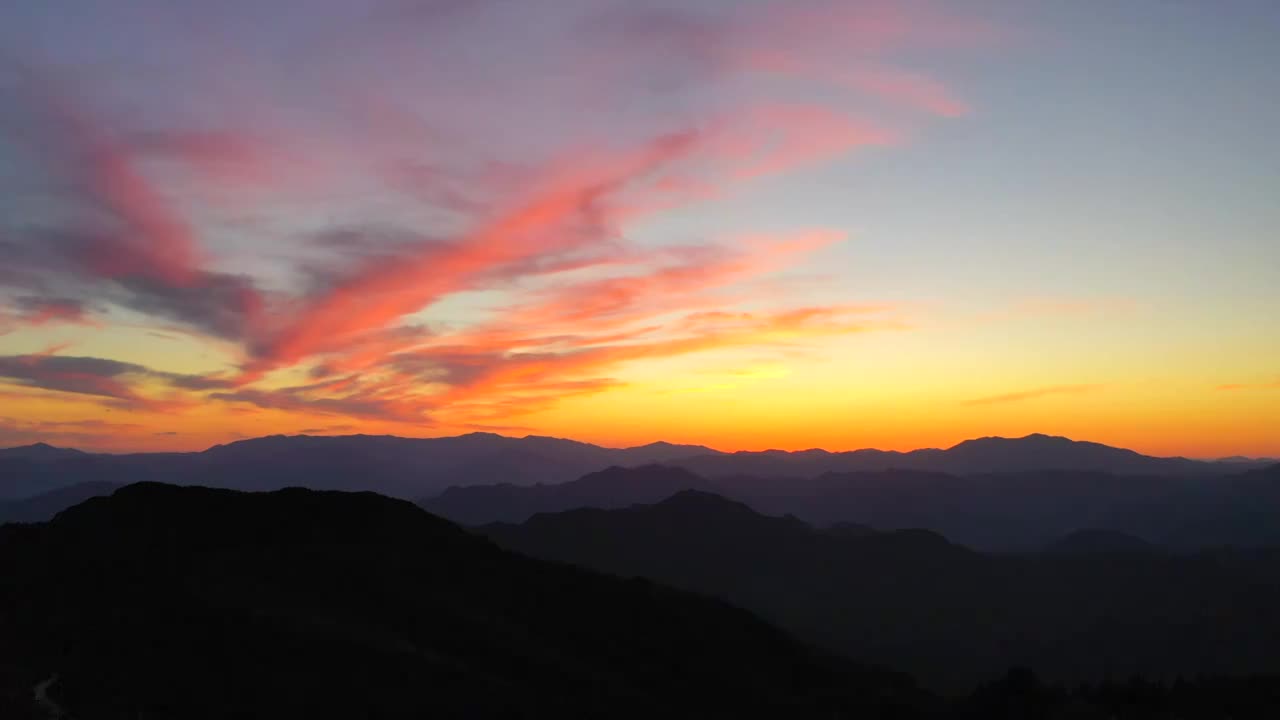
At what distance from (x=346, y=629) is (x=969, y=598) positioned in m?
166

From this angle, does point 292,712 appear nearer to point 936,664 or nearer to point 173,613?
point 173,613

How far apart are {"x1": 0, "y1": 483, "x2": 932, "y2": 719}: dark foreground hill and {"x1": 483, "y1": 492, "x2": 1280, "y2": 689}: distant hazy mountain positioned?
228 ft

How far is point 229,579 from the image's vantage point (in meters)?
65.8

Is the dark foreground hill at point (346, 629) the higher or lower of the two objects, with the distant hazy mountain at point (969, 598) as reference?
A: higher

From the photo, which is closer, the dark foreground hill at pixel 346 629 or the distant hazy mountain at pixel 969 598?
the dark foreground hill at pixel 346 629

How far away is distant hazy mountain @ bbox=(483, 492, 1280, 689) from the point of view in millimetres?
147350

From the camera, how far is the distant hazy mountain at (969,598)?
147 meters

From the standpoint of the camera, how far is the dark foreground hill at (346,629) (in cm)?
4788

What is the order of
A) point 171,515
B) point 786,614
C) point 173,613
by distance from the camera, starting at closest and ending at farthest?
point 173,613
point 171,515
point 786,614

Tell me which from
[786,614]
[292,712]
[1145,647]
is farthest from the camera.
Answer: [786,614]

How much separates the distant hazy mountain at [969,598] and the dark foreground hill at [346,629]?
6951 cm

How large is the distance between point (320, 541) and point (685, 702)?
39.5 meters

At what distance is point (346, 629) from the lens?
58500 mm

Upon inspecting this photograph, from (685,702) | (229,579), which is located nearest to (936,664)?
(685,702)
